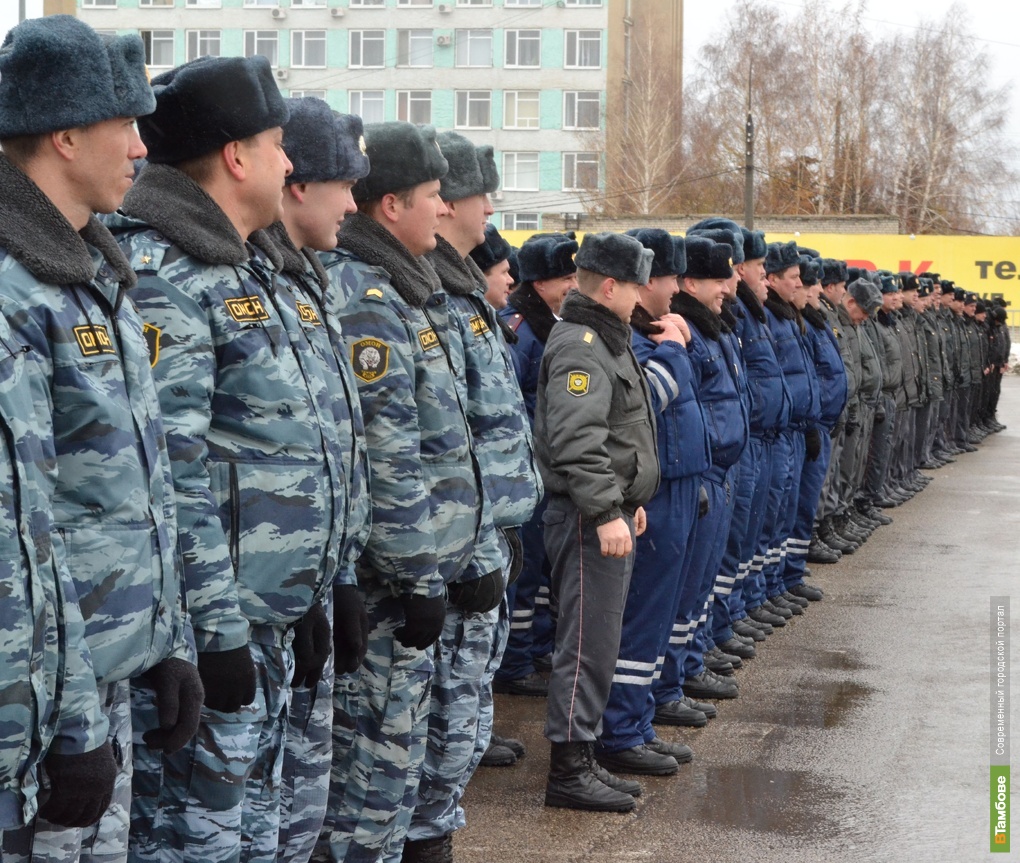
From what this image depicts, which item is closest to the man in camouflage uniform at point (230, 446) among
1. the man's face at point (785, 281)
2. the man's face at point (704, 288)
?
the man's face at point (704, 288)

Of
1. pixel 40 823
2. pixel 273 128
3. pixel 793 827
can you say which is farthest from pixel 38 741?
pixel 793 827

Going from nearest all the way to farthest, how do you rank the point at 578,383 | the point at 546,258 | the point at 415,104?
the point at 578,383, the point at 546,258, the point at 415,104

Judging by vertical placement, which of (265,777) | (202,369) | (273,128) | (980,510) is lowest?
(980,510)

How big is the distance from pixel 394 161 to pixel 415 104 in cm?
6055

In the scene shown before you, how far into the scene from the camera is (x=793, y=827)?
5582mm

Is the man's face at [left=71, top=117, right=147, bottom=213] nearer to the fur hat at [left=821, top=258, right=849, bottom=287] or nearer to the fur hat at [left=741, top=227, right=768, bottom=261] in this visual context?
the fur hat at [left=741, top=227, right=768, bottom=261]

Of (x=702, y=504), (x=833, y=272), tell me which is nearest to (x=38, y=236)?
(x=702, y=504)

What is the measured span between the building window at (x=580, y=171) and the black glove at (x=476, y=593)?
192ft

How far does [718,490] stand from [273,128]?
12.6 feet

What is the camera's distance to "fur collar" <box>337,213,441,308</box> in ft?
14.2

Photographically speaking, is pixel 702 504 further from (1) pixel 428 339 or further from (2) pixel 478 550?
(1) pixel 428 339

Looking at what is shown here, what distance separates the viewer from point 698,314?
24.3 ft

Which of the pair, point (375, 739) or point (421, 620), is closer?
point (421, 620)

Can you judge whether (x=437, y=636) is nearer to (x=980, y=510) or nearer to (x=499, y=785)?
(x=499, y=785)
